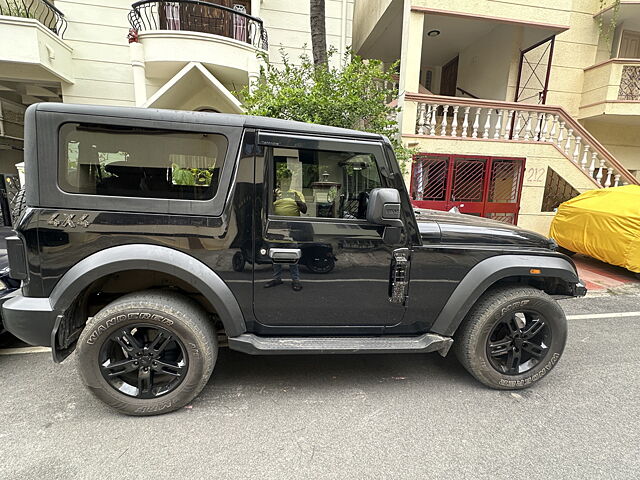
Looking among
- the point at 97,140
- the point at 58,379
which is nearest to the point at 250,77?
the point at 97,140

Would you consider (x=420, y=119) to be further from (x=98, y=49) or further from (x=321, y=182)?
(x=98, y=49)

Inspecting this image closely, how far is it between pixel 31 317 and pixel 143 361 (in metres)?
0.73

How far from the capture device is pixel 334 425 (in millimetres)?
2277

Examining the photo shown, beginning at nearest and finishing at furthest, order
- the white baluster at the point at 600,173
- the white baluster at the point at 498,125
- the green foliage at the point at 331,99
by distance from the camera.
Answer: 1. the green foliage at the point at 331,99
2. the white baluster at the point at 498,125
3. the white baluster at the point at 600,173

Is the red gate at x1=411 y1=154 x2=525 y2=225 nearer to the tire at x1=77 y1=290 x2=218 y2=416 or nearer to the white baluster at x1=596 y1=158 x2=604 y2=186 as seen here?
the white baluster at x1=596 y1=158 x2=604 y2=186

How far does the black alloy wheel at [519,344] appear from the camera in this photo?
8.77 ft

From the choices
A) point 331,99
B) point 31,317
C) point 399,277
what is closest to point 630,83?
point 331,99

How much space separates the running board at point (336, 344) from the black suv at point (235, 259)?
14mm

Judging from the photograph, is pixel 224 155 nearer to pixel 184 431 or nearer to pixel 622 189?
pixel 184 431

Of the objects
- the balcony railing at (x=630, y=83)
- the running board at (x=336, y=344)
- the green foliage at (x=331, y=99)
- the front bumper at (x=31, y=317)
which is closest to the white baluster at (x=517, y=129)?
the balcony railing at (x=630, y=83)

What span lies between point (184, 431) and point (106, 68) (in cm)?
963

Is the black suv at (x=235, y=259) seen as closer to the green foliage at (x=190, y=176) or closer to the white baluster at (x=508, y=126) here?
the green foliage at (x=190, y=176)

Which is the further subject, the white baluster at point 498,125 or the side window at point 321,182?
the white baluster at point 498,125

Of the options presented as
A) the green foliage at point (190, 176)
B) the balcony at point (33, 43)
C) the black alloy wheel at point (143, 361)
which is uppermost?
the balcony at point (33, 43)
